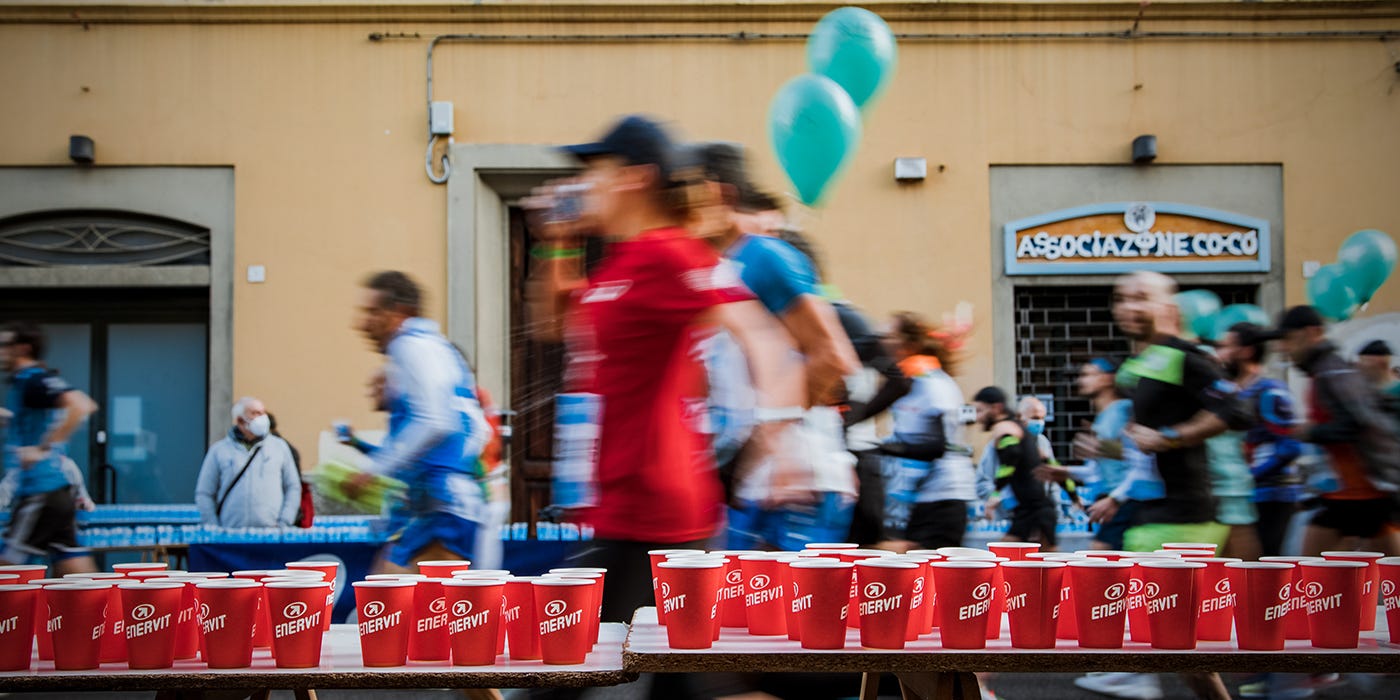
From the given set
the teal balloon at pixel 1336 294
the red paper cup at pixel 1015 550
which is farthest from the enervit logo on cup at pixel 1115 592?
the teal balloon at pixel 1336 294

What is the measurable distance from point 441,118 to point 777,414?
712 centimetres

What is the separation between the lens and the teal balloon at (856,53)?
6113 mm

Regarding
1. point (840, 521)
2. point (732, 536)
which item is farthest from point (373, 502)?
point (840, 521)

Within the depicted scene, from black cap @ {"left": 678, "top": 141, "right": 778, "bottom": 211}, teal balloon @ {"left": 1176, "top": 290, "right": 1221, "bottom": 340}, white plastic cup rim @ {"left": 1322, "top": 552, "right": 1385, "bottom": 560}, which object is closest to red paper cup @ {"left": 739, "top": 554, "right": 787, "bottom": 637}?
black cap @ {"left": 678, "top": 141, "right": 778, "bottom": 211}

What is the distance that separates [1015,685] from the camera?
6.33m

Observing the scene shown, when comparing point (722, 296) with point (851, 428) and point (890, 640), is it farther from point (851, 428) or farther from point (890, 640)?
point (851, 428)

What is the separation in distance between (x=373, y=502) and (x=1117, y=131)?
8157 millimetres

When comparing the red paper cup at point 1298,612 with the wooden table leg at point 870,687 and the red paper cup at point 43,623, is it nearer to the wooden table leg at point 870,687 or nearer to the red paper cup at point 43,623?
the wooden table leg at point 870,687

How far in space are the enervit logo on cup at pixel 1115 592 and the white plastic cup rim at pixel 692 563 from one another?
0.80 m

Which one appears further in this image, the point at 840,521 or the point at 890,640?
the point at 840,521

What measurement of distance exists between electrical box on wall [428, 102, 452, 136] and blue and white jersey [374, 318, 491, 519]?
589 centimetres

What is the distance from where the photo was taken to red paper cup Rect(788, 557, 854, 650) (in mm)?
2406

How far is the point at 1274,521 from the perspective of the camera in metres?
6.43

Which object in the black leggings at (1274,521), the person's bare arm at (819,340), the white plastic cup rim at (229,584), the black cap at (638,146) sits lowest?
the black leggings at (1274,521)
